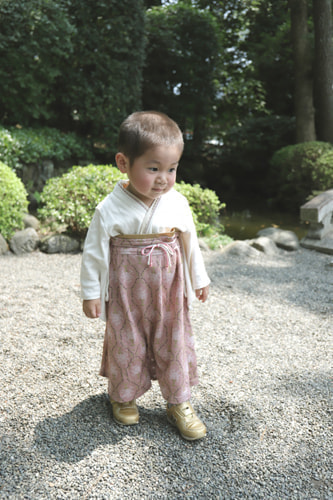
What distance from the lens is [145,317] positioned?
77.8 inches

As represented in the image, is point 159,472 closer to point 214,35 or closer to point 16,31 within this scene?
point 16,31

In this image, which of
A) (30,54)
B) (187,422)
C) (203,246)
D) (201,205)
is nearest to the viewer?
(187,422)

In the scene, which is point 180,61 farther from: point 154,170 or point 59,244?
point 154,170

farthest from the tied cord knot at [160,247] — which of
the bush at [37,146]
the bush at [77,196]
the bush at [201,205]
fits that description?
the bush at [37,146]

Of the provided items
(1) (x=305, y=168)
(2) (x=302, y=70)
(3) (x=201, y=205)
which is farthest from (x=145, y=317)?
(2) (x=302, y=70)

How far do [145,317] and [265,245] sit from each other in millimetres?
3637

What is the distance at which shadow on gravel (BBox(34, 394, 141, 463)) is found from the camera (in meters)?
1.89

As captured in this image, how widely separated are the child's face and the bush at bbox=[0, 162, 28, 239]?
347 cm

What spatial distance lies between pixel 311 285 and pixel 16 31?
17.5ft

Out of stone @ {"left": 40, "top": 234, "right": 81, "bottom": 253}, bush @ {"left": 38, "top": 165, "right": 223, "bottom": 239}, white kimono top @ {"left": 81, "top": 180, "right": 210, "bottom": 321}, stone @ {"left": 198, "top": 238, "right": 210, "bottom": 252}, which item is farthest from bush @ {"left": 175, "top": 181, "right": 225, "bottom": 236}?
white kimono top @ {"left": 81, "top": 180, "right": 210, "bottom": 321}

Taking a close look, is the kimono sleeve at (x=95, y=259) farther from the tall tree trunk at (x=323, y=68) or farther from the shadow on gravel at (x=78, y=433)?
the tall tree trunk at (x=323, y=68)

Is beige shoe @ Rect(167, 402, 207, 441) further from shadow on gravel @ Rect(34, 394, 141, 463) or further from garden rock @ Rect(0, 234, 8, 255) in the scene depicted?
garden rock @ Rect(0, 234, 8, 255)

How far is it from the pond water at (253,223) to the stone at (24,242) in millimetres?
3157

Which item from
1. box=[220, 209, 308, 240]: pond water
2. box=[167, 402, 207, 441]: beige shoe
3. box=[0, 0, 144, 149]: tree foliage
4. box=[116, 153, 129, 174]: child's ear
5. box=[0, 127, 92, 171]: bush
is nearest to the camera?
box=[116, 153, 129, 174]: child's ear
